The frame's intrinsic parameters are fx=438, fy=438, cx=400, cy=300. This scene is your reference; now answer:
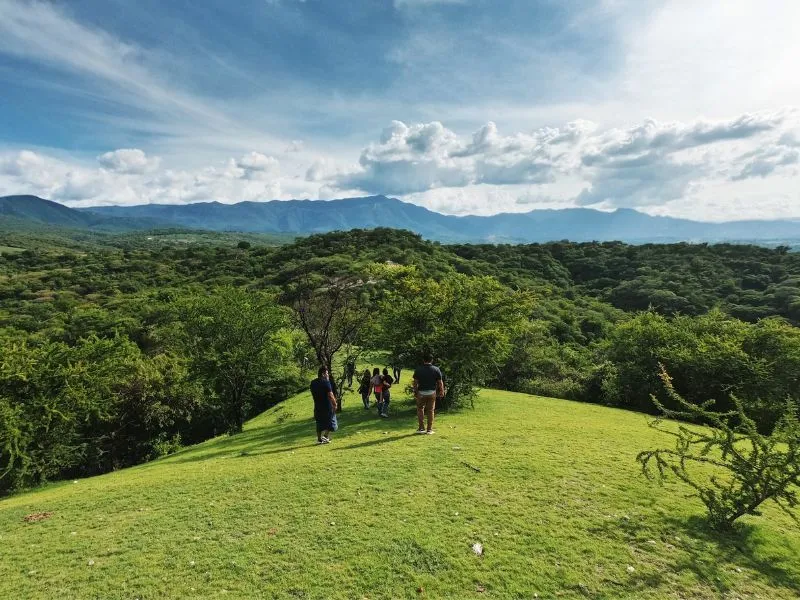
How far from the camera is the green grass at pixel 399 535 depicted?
6.56m

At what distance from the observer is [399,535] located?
7723 mm

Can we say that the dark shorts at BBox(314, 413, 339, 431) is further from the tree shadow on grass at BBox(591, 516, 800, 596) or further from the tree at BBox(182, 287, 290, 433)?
the tree at BBox(182, 287, 290, 433)

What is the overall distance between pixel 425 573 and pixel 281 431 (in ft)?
48.6

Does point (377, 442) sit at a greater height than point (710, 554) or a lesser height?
lesser

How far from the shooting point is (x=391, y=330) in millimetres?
20594

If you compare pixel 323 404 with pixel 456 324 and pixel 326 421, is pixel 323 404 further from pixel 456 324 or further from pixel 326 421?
pixel 456 324

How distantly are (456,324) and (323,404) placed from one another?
7.67 metres

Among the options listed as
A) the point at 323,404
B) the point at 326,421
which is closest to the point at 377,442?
the point at 326,421

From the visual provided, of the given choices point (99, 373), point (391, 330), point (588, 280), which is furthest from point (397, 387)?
point (588, 280)

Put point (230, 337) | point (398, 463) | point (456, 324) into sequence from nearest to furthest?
point (398, 463) < point (456, 324) < point (230, 337)

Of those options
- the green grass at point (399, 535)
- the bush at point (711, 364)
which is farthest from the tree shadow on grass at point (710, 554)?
the bush at point (711, 364)

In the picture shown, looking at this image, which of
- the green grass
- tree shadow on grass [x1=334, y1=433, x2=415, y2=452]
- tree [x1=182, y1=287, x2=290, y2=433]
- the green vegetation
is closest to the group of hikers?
tree shadow on grass [x1=334, y1=433, x2=415, y2=452]

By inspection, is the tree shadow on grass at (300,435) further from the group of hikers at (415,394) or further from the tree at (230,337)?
the tree at (230,337)

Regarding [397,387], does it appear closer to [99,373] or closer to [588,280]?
[99,373]
